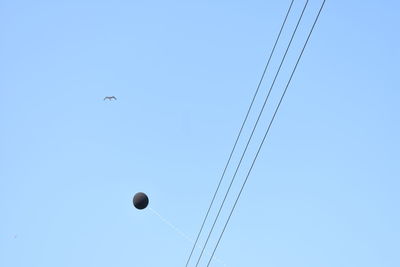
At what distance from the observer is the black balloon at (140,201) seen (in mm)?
17078

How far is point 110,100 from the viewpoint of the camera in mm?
22328

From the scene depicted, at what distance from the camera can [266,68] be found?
51.2ft

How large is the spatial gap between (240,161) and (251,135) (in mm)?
779

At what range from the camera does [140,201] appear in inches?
674

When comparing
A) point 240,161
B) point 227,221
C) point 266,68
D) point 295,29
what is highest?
point 295,29

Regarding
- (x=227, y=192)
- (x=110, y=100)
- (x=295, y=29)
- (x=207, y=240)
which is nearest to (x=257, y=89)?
(x=295, y=29)

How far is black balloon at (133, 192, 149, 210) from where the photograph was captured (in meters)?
17.1

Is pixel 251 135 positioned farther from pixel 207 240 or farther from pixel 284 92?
pixel 207 240

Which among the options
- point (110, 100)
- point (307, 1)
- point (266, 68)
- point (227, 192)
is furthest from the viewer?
point (110, 100)

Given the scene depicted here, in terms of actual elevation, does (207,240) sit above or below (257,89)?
below

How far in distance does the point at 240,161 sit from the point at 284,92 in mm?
2541

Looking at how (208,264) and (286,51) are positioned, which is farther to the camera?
(208,264)

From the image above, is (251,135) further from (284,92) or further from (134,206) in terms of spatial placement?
(134,206)

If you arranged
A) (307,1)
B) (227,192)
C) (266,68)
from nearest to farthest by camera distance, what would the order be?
(307,1)
(266,68)
(227,192)
